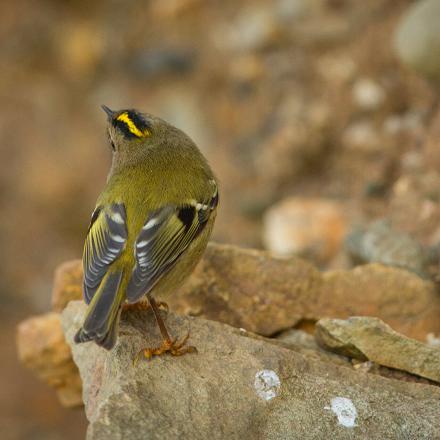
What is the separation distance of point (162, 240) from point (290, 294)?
1.28m

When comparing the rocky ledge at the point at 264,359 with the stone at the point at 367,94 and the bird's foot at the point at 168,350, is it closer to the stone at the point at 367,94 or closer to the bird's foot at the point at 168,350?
the bird's foot at the point at 168,350

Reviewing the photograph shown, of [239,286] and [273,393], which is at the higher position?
[239,286]

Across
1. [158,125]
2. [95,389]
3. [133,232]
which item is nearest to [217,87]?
[158,125]

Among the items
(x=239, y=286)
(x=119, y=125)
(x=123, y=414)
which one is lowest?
(x=123, y=414)

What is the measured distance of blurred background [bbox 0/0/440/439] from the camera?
822 cm

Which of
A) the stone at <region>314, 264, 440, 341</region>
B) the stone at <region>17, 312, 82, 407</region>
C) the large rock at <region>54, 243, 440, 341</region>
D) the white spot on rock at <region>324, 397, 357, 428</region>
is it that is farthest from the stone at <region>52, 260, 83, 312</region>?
the white spot on rock at <region>324, 397, 357, 428</region>

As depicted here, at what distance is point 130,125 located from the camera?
5645 millimetres

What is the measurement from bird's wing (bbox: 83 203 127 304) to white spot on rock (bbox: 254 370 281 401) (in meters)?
1.01

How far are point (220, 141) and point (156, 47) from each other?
1914 millimetres

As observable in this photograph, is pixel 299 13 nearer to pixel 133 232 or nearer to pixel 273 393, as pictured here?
pixel 133 232

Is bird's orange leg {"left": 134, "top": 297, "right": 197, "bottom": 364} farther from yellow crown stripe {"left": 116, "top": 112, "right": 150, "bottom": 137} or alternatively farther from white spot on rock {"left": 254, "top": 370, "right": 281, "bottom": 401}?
yellow crown stripe {"left": 116, "top": 112, "right": 150, "bottom": 137}

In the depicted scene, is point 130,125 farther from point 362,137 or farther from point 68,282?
point 362,137

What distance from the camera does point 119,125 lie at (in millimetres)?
5676

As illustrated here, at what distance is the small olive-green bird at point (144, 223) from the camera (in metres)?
4.39
